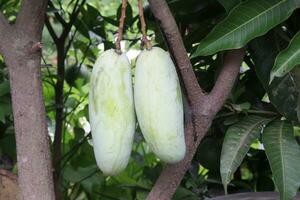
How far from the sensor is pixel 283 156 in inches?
36.6

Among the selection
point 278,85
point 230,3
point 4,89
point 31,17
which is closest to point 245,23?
point 230,3

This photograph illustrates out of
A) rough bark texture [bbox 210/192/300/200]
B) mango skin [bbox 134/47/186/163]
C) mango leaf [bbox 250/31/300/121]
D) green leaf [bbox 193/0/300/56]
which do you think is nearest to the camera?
mango skin [bbox 134/47/186/163]

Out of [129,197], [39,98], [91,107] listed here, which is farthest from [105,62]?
[129,197]

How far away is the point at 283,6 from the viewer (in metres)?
0.87

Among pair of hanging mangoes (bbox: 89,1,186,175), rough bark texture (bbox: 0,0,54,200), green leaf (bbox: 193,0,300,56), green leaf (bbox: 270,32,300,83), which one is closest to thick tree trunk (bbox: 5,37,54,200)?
rough bark texture (bbox: 0,0,54,200)

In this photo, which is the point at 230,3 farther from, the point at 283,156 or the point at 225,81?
the point at 283,156

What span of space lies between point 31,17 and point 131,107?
0.28m

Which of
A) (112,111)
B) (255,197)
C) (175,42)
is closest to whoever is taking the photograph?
(112,111)

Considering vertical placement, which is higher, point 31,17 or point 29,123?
point 31,17

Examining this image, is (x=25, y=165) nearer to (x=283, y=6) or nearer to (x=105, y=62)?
(x=105, y=62)

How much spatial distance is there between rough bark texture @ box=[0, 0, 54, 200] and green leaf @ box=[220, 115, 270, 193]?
0.28 metres

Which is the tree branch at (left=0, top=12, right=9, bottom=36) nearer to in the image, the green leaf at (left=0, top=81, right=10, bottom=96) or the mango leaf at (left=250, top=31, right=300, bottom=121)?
the green leaf at (left=0, top=81, right=10, bottom=96)

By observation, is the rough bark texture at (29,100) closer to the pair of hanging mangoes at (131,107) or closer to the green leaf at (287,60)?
the pair of hanging mangoes at (131,107)

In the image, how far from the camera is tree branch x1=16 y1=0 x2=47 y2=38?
3.07 ft
